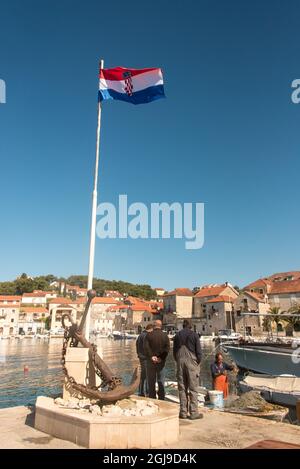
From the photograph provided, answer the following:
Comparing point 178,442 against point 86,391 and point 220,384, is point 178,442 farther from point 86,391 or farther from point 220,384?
point 220,384

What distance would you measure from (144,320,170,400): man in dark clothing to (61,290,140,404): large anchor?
44.2 inches

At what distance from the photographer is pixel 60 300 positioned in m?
127

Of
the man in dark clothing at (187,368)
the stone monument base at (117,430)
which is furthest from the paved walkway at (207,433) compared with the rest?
the man in dark clothing at (187,368)

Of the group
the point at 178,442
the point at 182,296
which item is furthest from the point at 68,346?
the point at 182,296

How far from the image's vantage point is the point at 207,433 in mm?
6230

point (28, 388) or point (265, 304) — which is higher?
point (265, 304)

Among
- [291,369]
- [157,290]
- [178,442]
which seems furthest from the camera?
[157,290]

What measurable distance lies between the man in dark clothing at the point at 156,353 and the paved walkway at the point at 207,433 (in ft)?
5.00

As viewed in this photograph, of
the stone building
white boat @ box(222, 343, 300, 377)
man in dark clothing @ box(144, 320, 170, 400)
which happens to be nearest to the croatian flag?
man in dark clothing @ box(144, 320, 170, 400)

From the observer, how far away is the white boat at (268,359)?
2500 centimetres

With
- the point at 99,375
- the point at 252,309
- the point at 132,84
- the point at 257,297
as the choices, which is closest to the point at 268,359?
the point at 99,375

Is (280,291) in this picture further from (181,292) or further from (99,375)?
(99,375)

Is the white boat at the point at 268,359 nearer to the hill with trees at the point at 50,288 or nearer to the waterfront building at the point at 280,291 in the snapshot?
the waterfront building at the point at 280,291
